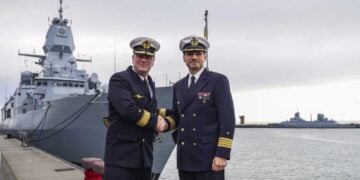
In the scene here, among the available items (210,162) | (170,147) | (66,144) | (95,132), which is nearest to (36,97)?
(66,144)

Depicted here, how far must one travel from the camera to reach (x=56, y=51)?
20969 mm

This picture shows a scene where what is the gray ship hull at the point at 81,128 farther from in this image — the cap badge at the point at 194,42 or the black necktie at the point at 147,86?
the cap badge at the point at 194,42

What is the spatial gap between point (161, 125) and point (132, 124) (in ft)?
0.77

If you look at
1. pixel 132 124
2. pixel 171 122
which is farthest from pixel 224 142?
pixel 132 124

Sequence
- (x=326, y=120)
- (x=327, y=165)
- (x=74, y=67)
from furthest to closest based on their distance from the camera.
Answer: (x=326, y=120)
(x=327, y=165)
(x=74, y=67)

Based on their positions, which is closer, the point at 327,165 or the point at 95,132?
the point at 95,132

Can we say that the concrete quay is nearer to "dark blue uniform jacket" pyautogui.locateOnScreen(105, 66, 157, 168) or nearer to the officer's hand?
"dark blue uniform jacket" pyautogui.locateOnScreen(105, 66, 157, 168)

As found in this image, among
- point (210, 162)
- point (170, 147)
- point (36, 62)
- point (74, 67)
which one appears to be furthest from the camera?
point (36, 62)

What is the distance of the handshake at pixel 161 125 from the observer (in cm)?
293

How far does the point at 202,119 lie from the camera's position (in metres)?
2.85

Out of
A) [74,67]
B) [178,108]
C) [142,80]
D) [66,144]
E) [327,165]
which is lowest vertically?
[327,165]

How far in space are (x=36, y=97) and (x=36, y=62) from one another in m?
5.60

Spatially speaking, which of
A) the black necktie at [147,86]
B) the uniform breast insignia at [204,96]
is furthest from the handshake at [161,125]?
the uniform breast insignia at [204,96]

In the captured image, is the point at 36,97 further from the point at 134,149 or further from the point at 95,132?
the point at 134,149
